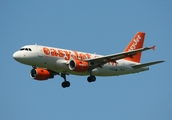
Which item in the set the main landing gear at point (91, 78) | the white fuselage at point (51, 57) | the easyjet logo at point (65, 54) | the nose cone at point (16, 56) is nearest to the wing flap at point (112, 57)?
the white fuselage at point (51, 57)

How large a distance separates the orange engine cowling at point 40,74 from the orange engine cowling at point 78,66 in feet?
16.4

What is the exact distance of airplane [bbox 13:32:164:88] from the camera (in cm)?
6012

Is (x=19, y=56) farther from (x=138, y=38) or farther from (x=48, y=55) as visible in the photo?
(x=138, y=38)

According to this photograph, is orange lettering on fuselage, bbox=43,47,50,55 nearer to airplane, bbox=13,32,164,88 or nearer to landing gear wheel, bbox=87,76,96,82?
airplane, bbox=13,32,164,88

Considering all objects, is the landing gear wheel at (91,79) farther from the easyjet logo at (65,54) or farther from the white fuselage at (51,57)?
the easyjet logo at (65,54)

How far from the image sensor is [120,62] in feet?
227

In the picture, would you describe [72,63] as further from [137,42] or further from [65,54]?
[137,42]

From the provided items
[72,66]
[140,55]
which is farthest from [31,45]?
[140,55]

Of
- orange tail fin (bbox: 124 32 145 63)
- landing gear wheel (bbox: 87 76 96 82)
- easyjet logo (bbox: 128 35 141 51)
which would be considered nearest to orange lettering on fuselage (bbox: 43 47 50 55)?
landing gear wheel (bbox: 87 76 96 82)

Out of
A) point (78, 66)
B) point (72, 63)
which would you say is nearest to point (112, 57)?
point (78, 66)

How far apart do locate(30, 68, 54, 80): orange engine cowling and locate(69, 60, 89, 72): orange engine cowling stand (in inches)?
197

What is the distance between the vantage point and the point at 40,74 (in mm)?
64750

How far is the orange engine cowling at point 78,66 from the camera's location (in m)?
61.4

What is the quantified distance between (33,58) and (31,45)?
8.00ft
